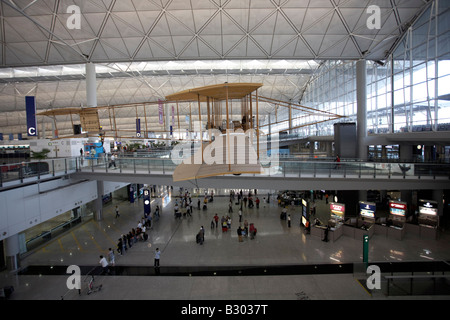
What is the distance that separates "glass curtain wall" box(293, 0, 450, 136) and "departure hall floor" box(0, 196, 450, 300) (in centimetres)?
1006

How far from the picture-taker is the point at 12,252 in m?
14.9

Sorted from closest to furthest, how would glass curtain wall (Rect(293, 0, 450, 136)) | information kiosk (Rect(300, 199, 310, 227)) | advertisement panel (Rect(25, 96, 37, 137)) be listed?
glass curtain wall (Rect(293, 0, 450, 136))
information kiosk (Rect(300, 199, 310, 227))
advertisement panel (Rect(25, 96, 37, 137))

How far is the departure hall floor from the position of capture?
11.4m

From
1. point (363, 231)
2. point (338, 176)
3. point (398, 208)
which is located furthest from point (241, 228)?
point (398, 208)

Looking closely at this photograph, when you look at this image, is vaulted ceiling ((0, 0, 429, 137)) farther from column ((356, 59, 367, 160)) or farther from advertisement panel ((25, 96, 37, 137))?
advertisement panel ((25, 96, 37, 137))

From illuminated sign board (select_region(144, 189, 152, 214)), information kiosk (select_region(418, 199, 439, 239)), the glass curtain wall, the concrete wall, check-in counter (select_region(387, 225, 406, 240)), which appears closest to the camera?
the concrete wall

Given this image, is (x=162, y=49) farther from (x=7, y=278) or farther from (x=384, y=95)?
(x=384, y=95)

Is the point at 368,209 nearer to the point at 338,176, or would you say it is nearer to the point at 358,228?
the point at 358,228

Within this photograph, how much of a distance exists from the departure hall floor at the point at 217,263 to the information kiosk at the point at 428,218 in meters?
0.68

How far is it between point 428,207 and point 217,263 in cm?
1637

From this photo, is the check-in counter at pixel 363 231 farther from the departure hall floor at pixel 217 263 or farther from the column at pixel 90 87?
the column at pixel 90 87

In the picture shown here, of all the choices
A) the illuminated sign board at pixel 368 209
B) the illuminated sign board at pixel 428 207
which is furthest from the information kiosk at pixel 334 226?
the illuminated sign board at pixel 428 207

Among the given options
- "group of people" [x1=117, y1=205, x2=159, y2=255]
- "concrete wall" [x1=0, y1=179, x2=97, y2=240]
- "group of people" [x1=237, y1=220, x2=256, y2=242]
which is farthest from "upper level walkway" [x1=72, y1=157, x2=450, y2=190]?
"concrete wall" [x1=0, y1=179, x2=97, y2=240]

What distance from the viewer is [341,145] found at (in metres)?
24.1
